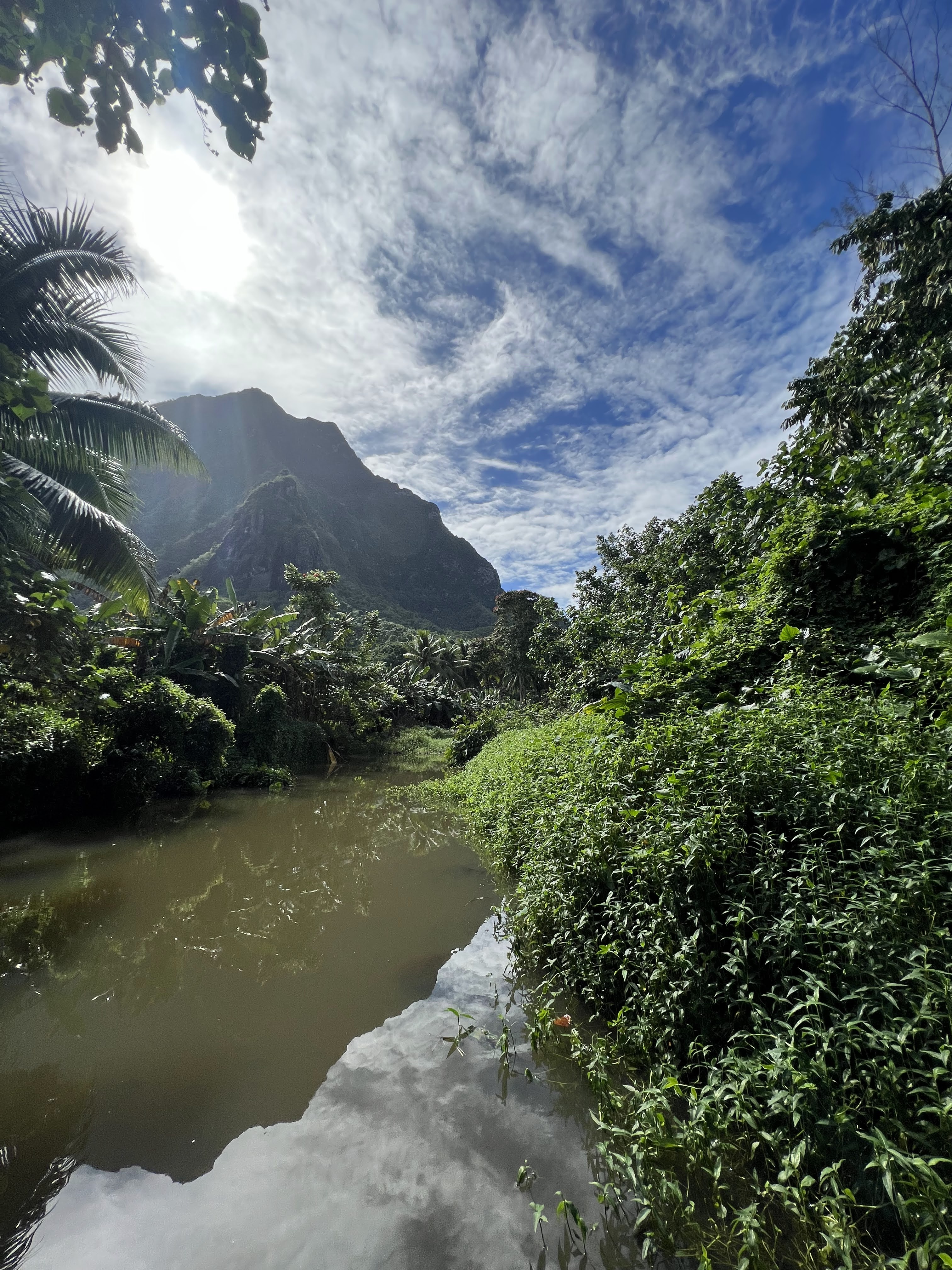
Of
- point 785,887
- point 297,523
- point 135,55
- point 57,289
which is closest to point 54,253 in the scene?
point 57,289

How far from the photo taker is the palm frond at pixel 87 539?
333 inches

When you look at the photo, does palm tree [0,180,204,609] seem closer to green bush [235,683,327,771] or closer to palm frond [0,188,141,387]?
palm frond [0,188,141,387]

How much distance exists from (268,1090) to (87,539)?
9312mm

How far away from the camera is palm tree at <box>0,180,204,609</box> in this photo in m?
7.40

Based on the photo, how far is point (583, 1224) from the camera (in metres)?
1.98

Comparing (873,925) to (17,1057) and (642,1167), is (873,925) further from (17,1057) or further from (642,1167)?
(17,1057)

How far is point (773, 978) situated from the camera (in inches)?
96.7

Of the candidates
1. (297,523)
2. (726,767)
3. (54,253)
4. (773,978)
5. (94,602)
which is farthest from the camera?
(297,523)

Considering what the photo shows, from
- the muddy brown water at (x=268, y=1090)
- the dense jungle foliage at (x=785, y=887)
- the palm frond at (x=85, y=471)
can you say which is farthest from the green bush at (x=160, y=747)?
the dense jungle foliage at (x=785, y=887)

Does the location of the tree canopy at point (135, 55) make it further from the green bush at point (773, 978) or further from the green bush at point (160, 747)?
the green bush at point (160, 747)

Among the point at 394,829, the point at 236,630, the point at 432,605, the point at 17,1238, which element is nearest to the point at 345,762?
the point at 236,630

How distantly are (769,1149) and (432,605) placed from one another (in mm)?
93168

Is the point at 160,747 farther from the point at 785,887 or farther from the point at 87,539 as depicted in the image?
the point at 785,887

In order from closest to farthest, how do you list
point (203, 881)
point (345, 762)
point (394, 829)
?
point (203, 881) < point (394, 829) < point (345, 762)
